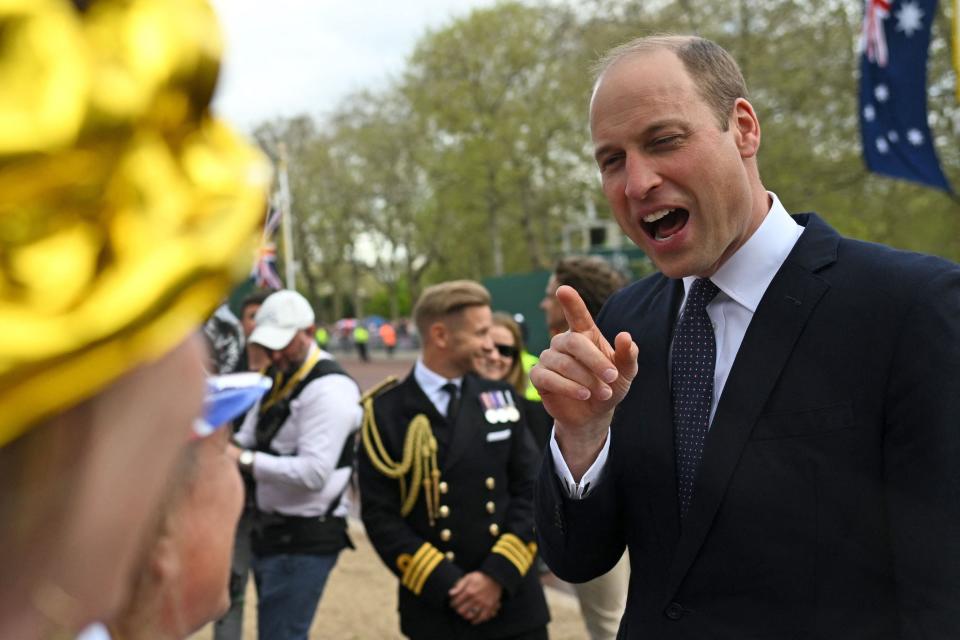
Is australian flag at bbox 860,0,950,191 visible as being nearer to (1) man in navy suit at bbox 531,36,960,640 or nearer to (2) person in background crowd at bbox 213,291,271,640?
(2) person in background crowd at bbox 213,291,271,640

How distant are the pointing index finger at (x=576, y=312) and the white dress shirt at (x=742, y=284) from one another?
315 mm

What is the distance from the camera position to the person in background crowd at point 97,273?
440 mm

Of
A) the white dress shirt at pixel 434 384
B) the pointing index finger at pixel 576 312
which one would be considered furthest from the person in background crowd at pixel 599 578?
the pointing index finger at pixel 576 312

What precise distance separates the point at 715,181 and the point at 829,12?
1910 cm

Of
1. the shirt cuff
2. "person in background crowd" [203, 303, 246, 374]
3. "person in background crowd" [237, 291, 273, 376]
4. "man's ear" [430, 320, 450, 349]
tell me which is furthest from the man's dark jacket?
the shirt cuff

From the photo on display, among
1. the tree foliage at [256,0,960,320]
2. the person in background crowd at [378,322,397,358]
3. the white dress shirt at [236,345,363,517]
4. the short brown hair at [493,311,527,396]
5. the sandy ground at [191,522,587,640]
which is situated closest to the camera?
the white dress shirt at [236,345,363,517]

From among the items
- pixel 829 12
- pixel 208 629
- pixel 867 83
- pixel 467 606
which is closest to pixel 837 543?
pixel 467 606

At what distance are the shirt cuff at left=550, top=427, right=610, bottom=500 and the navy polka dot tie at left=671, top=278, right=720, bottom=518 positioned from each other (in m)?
0.17

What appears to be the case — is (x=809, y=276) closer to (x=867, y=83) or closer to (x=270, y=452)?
(x=270, y=452)

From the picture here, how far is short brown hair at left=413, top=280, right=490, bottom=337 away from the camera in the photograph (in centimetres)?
416

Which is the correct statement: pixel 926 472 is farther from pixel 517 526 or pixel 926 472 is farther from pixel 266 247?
pixel 517 526

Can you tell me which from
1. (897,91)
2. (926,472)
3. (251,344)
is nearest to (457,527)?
(251,344)

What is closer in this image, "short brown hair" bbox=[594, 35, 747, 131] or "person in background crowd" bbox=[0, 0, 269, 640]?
"person in background crowd" bbox=[0, 0, 269, 640]

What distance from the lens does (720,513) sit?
176cm
